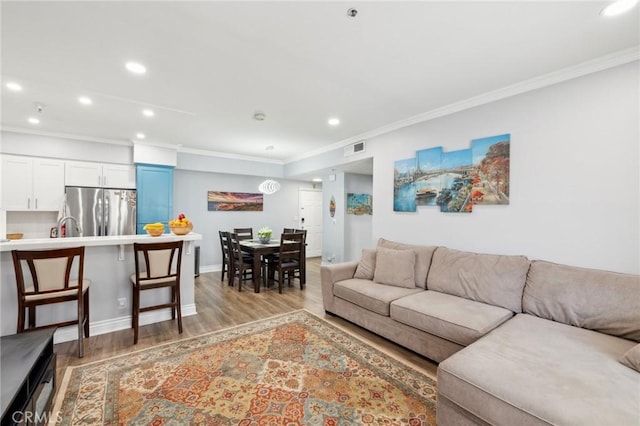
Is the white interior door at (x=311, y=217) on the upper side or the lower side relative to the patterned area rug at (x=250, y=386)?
upper

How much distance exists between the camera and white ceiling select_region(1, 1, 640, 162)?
1.84 m

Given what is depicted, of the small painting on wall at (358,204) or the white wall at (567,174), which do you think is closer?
the white wall at (567,174)

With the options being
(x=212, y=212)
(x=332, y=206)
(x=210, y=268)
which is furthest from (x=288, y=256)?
(x=212, y=212)

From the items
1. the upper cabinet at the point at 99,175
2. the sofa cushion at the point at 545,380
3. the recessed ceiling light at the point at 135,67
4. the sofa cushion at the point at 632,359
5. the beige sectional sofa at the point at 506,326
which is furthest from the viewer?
the upper cabinet at the point at 99,175

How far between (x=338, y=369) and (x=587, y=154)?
9.41ft

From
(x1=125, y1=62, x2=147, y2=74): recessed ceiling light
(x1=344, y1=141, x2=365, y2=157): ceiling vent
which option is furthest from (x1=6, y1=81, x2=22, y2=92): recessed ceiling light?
(x1=344, y1=141, x2=365, y2=157): ceiling vent

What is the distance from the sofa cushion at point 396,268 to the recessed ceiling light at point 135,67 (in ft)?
10.4

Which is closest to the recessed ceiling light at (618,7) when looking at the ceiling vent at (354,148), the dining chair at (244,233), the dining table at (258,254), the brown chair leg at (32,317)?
the ceiling vent at (354,148)

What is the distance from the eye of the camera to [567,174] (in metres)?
2.54

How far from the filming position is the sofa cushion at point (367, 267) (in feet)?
11.6

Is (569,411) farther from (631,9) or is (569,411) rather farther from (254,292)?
(254,292)

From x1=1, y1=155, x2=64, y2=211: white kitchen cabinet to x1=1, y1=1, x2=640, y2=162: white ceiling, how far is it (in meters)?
0.92

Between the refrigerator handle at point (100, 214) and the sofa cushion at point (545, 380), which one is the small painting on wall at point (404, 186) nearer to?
the sofa cushion at point (545, 380)

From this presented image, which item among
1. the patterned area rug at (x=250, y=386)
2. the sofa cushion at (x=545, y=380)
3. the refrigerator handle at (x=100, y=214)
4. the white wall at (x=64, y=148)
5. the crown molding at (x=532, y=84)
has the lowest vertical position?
the patterned area rug at (x=250, y=386)
